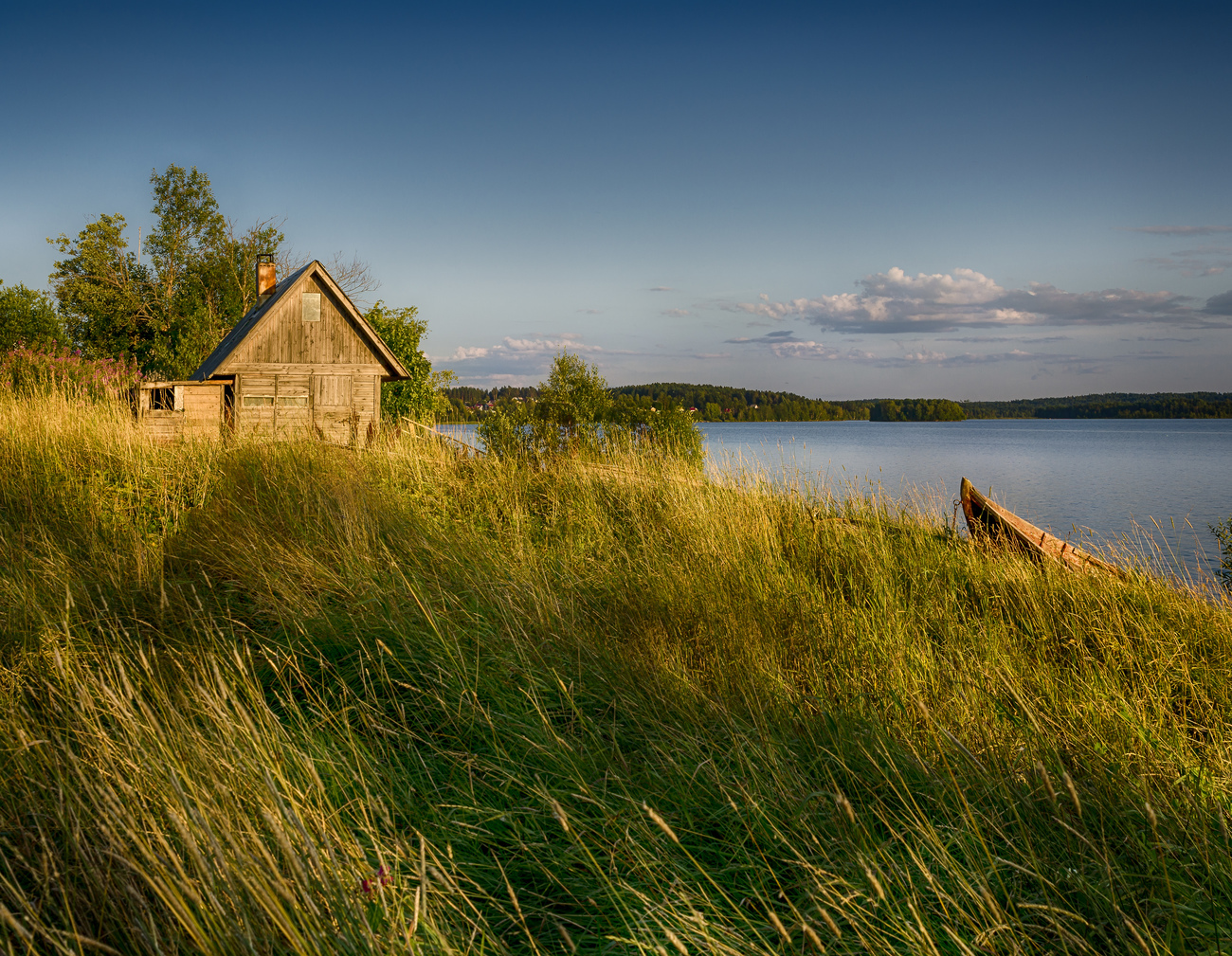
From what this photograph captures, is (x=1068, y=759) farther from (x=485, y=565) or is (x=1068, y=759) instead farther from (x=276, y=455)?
(x=276, y=455)

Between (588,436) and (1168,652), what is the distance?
273 inches

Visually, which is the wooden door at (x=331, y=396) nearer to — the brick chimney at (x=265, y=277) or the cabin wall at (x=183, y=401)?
the cabin wall at (x=183, y=401)

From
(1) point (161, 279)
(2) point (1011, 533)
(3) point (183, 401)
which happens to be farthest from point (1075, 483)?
(1) point (161, 279)

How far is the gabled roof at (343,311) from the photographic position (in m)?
21.9

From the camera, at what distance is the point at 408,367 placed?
37031 millimetres

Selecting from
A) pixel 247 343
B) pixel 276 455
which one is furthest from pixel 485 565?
pixel 247 343

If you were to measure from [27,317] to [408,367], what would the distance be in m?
28.8

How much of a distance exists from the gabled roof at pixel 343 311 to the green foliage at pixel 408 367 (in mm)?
11387

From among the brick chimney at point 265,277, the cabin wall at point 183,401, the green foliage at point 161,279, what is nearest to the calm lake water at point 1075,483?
the cabin wall at point 183,401

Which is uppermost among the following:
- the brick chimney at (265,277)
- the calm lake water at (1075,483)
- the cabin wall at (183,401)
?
the brick chimney at (265,277)

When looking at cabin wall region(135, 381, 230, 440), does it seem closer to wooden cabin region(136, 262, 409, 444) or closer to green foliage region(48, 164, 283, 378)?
wooden cabin region(136, 262, 409, 444)

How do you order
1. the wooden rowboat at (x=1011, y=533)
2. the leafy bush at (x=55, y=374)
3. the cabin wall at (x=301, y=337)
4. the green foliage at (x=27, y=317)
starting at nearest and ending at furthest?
the wooden rowboat at (x=1011, y=533), the leafy bush at (x=55, y=374), the cabin wall at (x=301, y=337), the green foliage at (x=27, y=317)

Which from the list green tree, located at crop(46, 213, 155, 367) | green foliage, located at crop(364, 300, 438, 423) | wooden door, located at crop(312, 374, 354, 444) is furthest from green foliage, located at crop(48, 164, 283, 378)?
wooden door, located at crop(312, 374, 354, 444)

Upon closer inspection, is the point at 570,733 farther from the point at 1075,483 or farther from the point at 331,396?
the point at 1075,483
